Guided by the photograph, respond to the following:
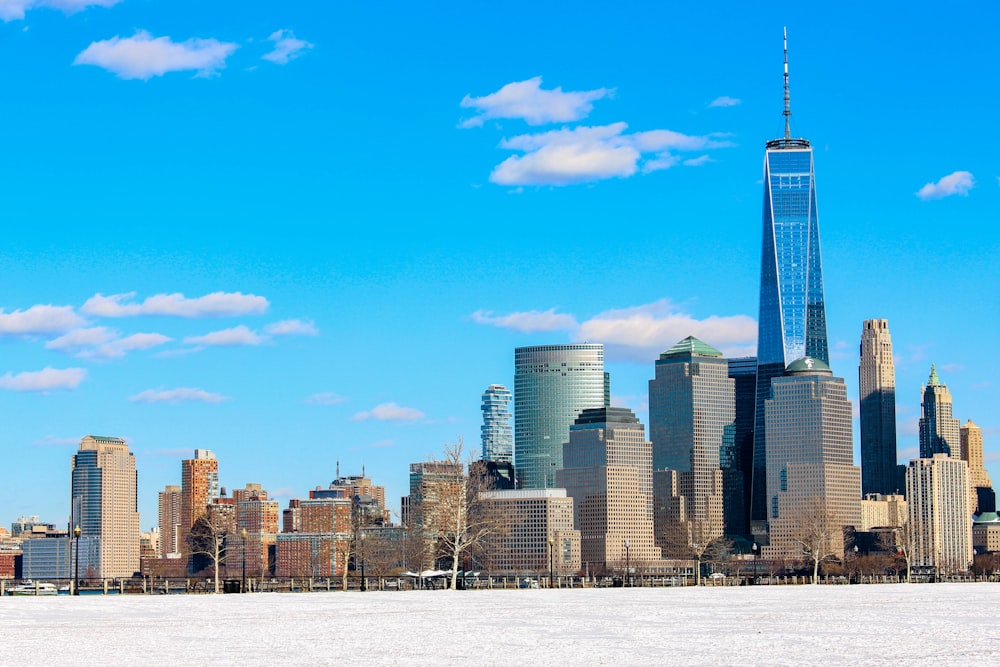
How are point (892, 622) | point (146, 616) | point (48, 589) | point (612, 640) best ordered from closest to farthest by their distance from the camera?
1. point (612, 640)
2. point (892, 622)
3. point (146, 616)
4. point (48, 589)

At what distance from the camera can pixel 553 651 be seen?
31906 millimetres

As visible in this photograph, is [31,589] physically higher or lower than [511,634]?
lower

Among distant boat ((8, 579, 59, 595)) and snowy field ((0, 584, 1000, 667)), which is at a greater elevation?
snowy field ((0, 584, 1000, 667))

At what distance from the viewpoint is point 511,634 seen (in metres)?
36.4

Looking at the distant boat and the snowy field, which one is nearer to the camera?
the snowy field

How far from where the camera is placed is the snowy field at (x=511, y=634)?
30.5 meters

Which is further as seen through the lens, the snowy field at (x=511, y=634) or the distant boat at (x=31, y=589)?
the distant boat at (x=31, y=589)

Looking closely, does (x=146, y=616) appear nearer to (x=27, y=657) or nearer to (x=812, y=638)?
(x=27, y=657)

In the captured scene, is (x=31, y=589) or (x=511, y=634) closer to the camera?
(x=511, y=634)

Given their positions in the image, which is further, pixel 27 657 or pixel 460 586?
pixel 460 586

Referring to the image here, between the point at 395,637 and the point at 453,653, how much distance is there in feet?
16.5

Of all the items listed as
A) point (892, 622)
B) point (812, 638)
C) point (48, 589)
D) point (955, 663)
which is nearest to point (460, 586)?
point (48, 589)

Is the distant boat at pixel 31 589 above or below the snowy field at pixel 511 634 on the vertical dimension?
below

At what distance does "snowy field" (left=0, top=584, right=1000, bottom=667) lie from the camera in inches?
1201
